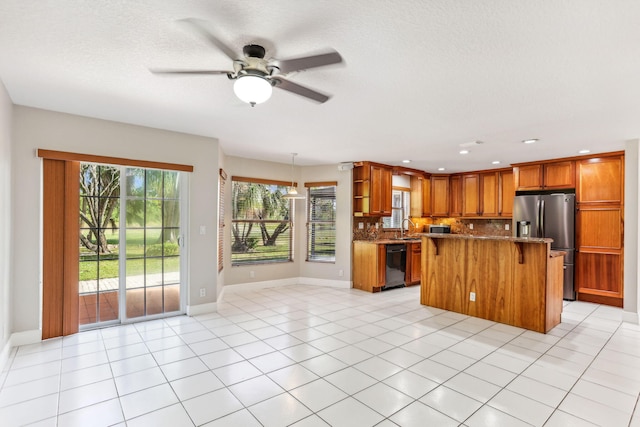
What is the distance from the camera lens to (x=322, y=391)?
8.20 feet

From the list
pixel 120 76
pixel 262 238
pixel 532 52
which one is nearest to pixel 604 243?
pixel 532 52

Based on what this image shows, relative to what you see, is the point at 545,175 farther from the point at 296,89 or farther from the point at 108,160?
the point at 108,160

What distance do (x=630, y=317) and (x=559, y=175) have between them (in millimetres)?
2425

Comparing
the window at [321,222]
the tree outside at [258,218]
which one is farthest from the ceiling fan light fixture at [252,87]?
the window at [321,222]

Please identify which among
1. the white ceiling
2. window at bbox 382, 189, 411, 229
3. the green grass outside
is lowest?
the green grass outside

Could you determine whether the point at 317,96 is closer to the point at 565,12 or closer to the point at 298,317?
the point at 565,12

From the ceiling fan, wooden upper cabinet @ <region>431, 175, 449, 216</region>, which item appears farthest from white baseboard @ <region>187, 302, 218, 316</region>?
wooden upper cabinet @ <region>431, 175, 449, 216</region>

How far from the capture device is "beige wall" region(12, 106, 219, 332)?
329 centimetres

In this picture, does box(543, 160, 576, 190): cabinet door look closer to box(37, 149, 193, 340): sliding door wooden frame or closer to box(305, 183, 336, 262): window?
box(305, 183, 336, 262): window

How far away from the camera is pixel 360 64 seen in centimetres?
232

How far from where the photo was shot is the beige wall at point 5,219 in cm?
282

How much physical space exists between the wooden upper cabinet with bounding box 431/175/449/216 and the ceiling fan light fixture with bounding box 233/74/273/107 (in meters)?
6.45

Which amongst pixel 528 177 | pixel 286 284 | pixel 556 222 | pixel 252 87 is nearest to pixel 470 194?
pixel 528 177

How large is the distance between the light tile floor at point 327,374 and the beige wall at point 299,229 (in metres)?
1.76
